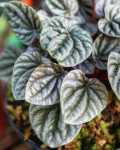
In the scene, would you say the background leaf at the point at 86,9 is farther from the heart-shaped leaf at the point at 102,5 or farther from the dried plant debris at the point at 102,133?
the dried plant debris at the point at 102,133

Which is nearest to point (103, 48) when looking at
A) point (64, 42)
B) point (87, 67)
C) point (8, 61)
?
point (87, 67)

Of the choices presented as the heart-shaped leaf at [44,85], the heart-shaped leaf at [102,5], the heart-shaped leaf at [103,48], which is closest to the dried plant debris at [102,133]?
the heart-shaped leaf at [103,48]

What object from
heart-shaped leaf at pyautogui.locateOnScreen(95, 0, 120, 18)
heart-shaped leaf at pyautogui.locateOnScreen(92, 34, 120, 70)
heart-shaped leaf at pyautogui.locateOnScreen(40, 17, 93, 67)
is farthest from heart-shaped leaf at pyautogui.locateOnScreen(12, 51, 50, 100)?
heart-shaped leaf at pyautogui.locateOnScreen(95, 0, 120, 18)

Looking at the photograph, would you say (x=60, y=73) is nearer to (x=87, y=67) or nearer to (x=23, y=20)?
(x=87, y=67)

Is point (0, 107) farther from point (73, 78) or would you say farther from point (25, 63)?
point (73, 78)

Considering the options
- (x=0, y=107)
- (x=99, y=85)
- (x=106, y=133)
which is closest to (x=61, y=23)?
(x=99, y=85)

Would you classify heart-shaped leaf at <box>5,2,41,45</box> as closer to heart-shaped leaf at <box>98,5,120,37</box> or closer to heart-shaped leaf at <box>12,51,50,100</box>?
heart-shaped leaf at <box>12,51,50,100</box>

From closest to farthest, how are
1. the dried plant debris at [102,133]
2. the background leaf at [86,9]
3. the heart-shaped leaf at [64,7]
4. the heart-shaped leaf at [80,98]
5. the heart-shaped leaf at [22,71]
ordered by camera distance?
the heart-shaped leaf at [80,98] < the heart-shaped leaf at [22,71] < the dried plant debris at [102,133] < the heart-shaped leaf at [64,7] < the background leaf at [86,9]
